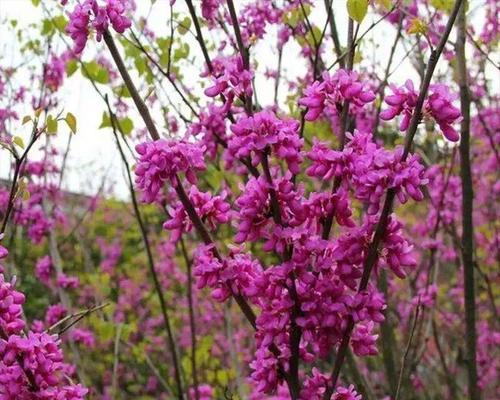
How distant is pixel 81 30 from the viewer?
82.8 inches

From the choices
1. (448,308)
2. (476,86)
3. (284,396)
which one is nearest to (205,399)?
(284,396)

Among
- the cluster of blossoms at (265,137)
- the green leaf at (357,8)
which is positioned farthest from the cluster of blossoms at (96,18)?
the green leaf at (357,8)

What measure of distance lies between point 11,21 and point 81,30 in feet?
14.0

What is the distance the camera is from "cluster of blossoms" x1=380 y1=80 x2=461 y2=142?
1.75 meters

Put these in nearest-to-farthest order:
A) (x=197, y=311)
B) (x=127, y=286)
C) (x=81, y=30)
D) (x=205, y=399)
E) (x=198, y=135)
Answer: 1. (x=81, y=30)
2. (x=198, y=135)
3. (x=205, y=399)
4. (x=197, y=311)
5. (x=127, y=286)

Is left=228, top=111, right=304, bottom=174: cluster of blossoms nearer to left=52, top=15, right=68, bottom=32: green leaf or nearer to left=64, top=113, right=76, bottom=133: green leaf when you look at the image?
left=64, top=113, right=76, bottom=133: green leaf

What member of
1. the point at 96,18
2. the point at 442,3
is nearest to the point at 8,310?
the point at 96,18

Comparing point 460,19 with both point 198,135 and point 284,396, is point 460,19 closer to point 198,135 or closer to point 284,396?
point 198,135

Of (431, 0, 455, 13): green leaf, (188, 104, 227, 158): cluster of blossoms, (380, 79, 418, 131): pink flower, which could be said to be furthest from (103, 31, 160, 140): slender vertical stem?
(431, 0, 455, 13): green leaf

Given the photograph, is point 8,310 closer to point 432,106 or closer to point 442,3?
point 432,106

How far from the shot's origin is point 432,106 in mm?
1769

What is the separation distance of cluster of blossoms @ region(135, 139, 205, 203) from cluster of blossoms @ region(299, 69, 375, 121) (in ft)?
1.08

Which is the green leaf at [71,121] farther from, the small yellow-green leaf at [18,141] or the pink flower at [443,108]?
the pink flower at [443,108]

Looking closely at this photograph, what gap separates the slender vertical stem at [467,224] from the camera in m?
2.99
